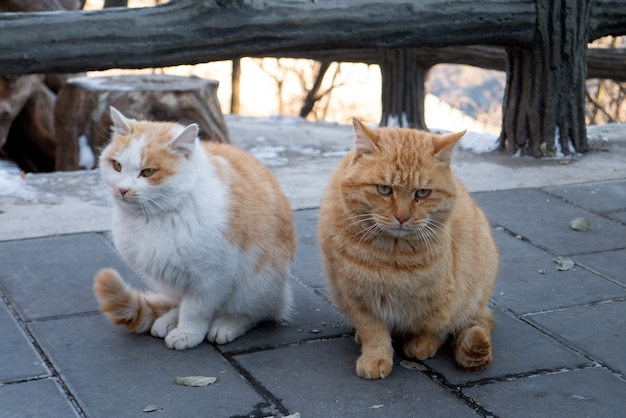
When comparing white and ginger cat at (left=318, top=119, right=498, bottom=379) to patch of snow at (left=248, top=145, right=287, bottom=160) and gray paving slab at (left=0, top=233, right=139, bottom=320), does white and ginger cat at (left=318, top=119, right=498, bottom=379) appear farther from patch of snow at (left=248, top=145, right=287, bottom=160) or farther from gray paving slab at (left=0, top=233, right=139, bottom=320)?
patch of snow at (left=248, top=145, right=287, bottom=160)

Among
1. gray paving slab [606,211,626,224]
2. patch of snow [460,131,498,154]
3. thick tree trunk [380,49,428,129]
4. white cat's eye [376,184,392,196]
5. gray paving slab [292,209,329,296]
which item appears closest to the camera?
white cat's eye [376,184,392,196]

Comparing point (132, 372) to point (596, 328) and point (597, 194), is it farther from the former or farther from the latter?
point (597, 194)

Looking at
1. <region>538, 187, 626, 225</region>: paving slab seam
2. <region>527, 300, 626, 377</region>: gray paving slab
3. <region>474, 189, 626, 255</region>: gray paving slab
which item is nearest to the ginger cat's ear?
<region>527, 300, 626, 377</region>: gray paving slab

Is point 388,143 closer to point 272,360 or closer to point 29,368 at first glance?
point 272,360

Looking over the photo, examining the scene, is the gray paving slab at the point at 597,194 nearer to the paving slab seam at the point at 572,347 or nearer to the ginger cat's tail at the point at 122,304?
the paving slab seam at the point at 572,347

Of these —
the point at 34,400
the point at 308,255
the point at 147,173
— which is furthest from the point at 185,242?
the point at 308,255

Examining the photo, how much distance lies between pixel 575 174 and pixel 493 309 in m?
2.50

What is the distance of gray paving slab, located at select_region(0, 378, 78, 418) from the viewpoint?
9.46ft

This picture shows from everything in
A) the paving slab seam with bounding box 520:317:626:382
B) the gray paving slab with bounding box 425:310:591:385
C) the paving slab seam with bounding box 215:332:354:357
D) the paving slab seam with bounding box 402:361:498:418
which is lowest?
the paving slab seam with bounding box 520:317:626:382

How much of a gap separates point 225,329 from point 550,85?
3739mm

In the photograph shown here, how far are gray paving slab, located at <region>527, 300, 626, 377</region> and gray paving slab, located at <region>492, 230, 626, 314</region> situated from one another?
85mm

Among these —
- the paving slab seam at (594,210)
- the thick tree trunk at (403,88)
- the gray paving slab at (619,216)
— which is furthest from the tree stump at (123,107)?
the gray paving slab at (619,216)

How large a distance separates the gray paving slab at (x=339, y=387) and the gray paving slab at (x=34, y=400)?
2.19ft

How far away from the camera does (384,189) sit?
2998 mm
